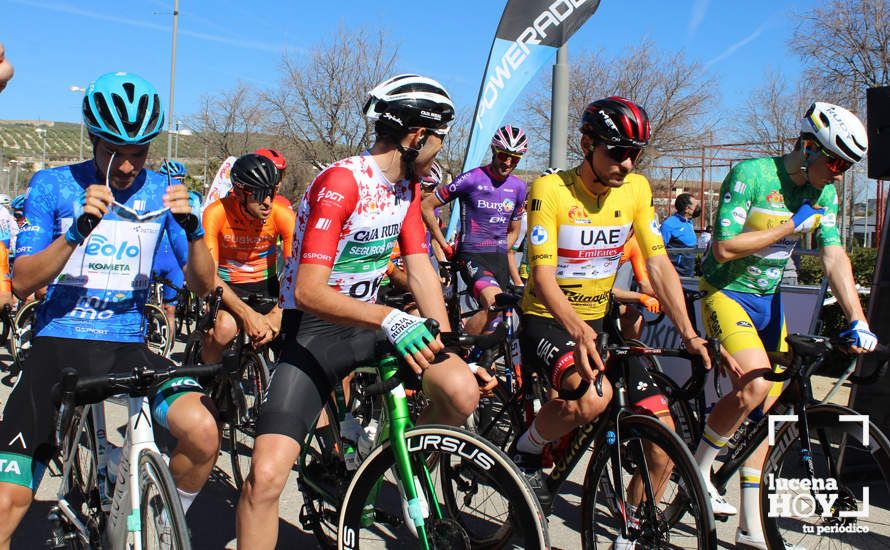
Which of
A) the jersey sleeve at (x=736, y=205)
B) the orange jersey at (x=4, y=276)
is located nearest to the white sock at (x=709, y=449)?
the jersey sleeve at (x=736, y=205)

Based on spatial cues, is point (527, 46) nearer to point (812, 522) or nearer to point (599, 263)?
point (599, 263)

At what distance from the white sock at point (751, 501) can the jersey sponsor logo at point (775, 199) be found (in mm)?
1518

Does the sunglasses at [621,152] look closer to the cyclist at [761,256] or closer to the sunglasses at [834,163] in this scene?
the cyclist at [761,256]

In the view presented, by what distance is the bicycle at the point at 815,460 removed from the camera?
12.0 feet

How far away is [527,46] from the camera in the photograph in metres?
10.5

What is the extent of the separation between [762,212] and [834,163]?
0.46 metres

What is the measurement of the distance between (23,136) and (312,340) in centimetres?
19554

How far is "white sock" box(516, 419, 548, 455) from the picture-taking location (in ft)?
13.4

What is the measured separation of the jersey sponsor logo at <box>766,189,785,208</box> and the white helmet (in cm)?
39

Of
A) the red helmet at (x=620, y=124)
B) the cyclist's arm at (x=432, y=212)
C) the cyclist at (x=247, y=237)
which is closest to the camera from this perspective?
the red helmet at (x=620, y=124)

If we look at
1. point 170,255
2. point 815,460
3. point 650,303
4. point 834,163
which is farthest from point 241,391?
point 834,163

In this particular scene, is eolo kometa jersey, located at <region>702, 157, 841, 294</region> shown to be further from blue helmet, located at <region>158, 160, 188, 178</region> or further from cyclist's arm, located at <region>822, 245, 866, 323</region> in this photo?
blue helmet, located at <region>158, 160, 188, 178</region>

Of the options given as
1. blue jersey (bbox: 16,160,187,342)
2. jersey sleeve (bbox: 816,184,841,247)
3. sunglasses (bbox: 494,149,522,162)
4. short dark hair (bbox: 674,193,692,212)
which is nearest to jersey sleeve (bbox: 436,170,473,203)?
sunglasses (bbox: 494,149,522,162)

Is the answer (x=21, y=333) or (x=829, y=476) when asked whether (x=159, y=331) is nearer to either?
(x=21, y=333)
